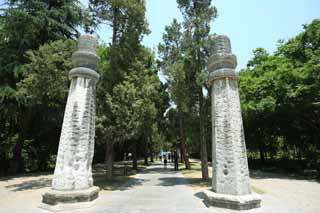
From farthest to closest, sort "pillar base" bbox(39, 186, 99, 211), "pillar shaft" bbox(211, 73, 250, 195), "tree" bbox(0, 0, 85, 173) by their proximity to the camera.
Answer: "tree" bbox(0, 0, 85, 173) < "pillar shaft" bbox(211, 73, 250, 195) < "pillar base" bbox(39, 186, 99, 211)

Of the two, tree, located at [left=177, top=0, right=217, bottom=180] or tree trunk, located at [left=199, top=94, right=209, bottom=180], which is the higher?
tree, located at [left=177, top=0, right=217, bottom=180]

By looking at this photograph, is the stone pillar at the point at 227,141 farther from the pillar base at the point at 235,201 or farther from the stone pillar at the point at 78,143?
the stone pillar at the point at 78,143

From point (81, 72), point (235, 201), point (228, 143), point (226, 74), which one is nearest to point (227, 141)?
point (228, 143)

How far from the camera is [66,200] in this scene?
22.9ft

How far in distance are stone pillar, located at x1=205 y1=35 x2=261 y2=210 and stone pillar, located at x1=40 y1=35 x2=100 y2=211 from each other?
4540 millimetres

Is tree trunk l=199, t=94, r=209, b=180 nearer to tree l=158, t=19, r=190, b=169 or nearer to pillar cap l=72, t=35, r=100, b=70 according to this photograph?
tree l=158, t=19, r=190, b=169

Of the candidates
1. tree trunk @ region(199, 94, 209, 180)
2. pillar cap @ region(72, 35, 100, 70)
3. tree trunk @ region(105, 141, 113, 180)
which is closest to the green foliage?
tree trunk @ region(199, 94, 209, 180)

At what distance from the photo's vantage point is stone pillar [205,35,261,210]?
6914 mm

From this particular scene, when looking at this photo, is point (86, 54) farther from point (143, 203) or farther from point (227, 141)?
point (227, 141)

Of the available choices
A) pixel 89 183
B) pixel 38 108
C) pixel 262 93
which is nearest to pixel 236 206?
pixel 89 183

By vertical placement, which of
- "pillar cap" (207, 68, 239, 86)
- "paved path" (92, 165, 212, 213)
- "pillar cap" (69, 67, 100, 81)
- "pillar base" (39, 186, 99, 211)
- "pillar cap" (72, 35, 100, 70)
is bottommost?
"paved path" (92, 165, 212, 213)

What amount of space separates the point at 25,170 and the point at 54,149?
277cm

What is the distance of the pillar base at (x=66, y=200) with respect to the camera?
6863 millimetres

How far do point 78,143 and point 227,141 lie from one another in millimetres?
5450
